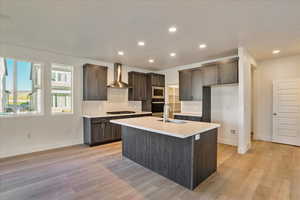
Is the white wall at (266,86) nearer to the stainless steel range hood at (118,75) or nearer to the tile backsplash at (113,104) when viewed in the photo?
the tile backsplash at (113,104)

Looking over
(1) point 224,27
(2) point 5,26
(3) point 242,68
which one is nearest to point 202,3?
(1) point 224,27

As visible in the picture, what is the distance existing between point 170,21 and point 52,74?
3719mm

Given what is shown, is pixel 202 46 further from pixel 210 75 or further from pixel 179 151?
pixel 179 151

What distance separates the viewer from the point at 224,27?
104 inches

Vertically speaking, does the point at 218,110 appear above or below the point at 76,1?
below

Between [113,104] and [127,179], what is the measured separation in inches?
129

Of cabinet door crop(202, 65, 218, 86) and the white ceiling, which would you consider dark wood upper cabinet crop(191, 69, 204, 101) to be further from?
the white ceiling

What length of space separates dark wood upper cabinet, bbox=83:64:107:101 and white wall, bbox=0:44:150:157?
0.22 m

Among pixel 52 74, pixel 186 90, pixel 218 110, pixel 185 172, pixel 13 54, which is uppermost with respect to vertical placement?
pixel 13 54

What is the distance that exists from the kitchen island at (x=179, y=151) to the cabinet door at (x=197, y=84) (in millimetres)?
2229

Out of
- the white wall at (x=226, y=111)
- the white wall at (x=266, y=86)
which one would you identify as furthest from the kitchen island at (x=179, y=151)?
the white wall at (x=266, y=86)

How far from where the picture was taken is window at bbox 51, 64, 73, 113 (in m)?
4.36

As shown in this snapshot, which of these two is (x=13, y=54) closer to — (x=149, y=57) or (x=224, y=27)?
(x=149, y=57)

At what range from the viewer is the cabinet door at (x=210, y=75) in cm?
432
